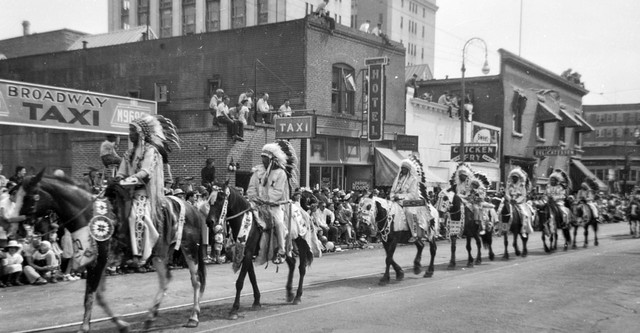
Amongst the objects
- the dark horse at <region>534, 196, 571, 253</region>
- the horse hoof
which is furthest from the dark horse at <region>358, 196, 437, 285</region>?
the dark horse at <region>534, 196, 571, 253</region>

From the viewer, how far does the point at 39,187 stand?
713 centimetres

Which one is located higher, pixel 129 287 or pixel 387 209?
pixel 387 209

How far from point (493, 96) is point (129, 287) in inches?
1312

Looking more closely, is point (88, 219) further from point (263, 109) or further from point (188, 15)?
point (188, 15)

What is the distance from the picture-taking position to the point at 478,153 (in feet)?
105

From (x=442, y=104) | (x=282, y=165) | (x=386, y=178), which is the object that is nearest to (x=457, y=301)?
(x=282, y=165)

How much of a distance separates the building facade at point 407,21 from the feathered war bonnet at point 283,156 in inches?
3094

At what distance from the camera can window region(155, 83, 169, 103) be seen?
91.5 feet

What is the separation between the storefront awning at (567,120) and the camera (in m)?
47.7

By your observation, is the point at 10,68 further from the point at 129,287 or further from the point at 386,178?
the point at 129,287

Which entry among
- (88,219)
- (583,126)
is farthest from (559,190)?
(583,126)

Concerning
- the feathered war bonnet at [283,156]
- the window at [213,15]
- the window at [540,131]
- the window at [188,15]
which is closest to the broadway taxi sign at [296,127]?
the feathered war bonnet at [283,156]

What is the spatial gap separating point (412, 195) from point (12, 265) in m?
8.35

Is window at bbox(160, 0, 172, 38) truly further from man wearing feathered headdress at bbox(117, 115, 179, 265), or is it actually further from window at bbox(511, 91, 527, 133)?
man wearing feathered headdress at bbox(117, 115, 179, 265)
